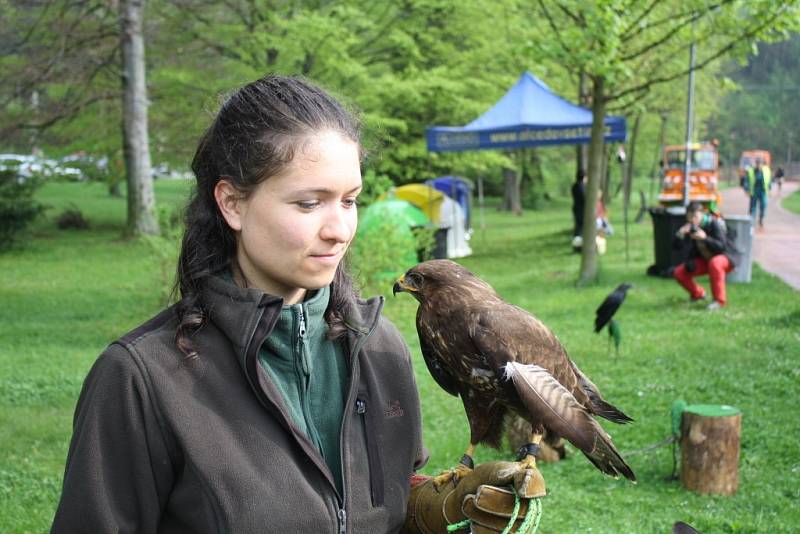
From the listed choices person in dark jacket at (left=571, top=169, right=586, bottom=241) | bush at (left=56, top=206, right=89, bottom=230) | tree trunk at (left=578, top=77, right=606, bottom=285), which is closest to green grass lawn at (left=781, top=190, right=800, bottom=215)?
person in dark jacket at (left=571, top=169, right=586, bottom=241)

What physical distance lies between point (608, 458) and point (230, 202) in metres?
1.30

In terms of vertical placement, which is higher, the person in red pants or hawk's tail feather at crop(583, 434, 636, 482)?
hawk's tail feather at crop(583, 434, 636, 482)

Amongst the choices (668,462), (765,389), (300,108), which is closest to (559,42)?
(765,389)

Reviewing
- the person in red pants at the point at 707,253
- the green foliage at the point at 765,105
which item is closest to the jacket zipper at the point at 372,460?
the person in red pants at the point at 707,253

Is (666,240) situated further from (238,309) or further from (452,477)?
(238,309)

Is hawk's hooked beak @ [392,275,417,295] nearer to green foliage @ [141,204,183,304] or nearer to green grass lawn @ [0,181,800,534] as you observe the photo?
green grass lawn @ [0,181,800,534]

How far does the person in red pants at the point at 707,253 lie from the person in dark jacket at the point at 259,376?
9.59 metres

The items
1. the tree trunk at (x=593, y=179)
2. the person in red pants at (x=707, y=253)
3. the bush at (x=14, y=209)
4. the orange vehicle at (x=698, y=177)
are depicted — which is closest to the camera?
the person in red pants at (x=707, y=253)

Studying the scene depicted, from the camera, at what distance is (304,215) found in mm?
1736

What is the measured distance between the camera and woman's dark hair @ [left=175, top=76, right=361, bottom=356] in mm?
1755

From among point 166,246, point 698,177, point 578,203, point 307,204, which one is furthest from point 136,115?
point 698,177

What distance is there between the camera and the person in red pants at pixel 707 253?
10.7m

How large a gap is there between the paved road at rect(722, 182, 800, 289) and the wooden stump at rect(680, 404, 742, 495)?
26.4ft

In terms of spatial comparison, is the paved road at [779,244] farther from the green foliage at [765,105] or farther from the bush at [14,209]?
the bush at [14,209]
